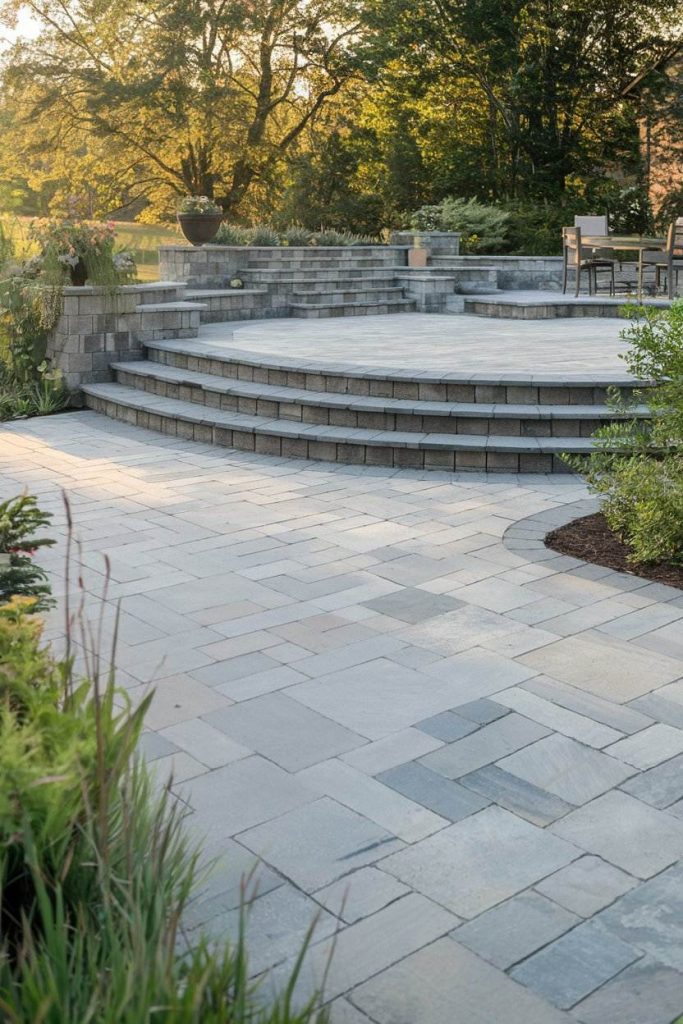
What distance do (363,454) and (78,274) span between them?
12.0 ft

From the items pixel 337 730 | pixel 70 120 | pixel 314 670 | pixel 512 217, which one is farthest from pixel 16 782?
pixel 70 120

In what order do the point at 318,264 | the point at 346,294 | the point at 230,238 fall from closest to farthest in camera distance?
1. the point at 346,294
2. the point at 318,264
3. the point at 230,238

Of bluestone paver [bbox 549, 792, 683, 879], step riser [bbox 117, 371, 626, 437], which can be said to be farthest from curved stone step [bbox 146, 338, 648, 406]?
bluestone paver [bbox 549, 792, 683, 879]

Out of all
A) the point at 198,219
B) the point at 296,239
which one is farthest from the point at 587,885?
the point at 296,239

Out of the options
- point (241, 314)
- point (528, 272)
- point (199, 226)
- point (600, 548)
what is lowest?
point (600, 548)

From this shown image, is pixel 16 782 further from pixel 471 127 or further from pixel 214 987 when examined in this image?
pixel 471 127

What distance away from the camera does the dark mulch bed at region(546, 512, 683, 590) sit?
4945 mm

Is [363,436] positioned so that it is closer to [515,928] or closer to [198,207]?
[515,928]

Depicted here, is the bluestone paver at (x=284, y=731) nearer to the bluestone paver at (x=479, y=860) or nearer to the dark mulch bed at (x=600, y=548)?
the bluestone paver at (x=479, y=860)

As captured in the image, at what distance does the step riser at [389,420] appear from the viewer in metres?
7.23

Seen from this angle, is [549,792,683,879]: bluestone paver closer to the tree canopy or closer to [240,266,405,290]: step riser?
[240,266,405,290]: step riser

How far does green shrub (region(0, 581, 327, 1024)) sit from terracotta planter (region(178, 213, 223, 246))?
12500mm

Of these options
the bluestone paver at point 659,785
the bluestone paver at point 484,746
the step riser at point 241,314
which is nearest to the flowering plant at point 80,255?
the step riser at point 241,314

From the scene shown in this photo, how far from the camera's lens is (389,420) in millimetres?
7531
